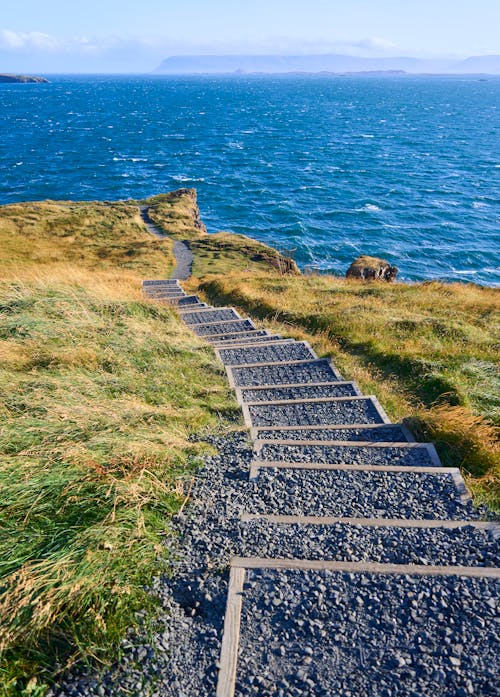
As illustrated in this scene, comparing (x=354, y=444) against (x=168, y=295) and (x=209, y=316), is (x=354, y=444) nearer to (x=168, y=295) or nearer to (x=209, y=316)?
(x=209, y=316)

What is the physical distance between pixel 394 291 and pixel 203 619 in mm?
20314

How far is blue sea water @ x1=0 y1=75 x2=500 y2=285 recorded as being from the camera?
49.3 m

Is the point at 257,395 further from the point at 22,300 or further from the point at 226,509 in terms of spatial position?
the point at 22,300

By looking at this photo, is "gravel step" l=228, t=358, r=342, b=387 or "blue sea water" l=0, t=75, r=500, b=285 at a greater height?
"gravel step" l=228, t=358, r=342, b=387

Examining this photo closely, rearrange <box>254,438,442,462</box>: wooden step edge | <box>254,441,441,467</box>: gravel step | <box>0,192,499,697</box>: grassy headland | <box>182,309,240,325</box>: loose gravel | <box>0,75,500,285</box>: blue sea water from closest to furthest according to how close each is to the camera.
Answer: <box>0,192,499,697</box>: grassy headland
<box>254,441,441,467</box>: gravel step
<box>254,438,442,462</box>: wooden step edge
<box>182,309,240,325</box>: loose gravel
<box>0,75,500,285</box>: blue sea water

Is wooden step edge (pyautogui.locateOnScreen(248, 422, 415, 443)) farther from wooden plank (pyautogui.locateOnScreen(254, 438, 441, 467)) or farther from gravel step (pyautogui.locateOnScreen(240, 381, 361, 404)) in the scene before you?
gravel step (pyautogui.locateOnScreen(240, 381, 361, 404))

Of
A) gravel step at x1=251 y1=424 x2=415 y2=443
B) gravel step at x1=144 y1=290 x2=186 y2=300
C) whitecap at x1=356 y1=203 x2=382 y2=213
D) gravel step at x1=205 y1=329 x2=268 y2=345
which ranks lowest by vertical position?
whitecap at x1=356 y1=203 x2=382 y2=213

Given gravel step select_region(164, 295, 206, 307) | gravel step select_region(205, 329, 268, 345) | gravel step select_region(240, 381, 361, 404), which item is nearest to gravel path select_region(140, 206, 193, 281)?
gravel step select_region(164, 295, 206, 307)

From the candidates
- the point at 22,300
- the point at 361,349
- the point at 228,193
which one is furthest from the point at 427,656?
the point at 228,193

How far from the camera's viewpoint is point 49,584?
473cm

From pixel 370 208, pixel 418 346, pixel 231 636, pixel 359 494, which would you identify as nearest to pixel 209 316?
pixel 418 346

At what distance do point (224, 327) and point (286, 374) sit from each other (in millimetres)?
5266

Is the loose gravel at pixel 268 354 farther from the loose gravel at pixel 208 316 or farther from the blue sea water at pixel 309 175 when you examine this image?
the blue sea water at pixel 309 175

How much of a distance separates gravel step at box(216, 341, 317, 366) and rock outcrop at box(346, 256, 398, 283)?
680 inches
